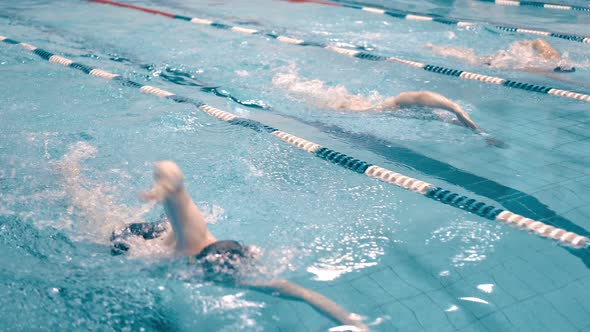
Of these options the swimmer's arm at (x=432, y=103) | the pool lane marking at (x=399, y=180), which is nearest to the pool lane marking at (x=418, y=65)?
the swimmer's arm at (x=432, y=103)

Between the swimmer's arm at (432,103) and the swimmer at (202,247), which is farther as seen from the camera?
the swimmer's arm at (432,103)

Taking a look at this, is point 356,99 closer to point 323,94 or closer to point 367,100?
point 367,100

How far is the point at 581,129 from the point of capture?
4492 millimetres

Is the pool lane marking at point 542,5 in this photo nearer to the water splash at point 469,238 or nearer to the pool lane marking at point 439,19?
the pool lane marking at point 439,19

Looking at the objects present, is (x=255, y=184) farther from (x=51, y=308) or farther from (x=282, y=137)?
(x=51, y=308)

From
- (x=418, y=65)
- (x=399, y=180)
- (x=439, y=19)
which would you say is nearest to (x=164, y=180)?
(x=399, y=180)

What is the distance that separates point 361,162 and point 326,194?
53 cm

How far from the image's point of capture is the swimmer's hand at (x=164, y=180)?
7.66 ft

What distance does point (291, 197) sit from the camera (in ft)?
11.3

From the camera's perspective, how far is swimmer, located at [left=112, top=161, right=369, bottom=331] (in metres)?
2.36

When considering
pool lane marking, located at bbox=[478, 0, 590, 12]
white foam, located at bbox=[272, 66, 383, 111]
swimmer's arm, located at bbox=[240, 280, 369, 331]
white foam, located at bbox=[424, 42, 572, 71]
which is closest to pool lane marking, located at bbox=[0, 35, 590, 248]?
white foam, located at bbox=[272, 66, 383, 111]

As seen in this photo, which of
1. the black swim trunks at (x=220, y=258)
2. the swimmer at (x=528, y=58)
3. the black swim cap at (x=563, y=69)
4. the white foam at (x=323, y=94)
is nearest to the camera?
the black swim trunks at (x=220, y=258)

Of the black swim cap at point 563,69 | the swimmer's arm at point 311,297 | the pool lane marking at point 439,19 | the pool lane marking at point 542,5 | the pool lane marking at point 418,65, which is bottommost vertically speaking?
the swimmer's arm at point 311,297

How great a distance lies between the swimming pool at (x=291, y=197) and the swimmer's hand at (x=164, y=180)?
40 cm
